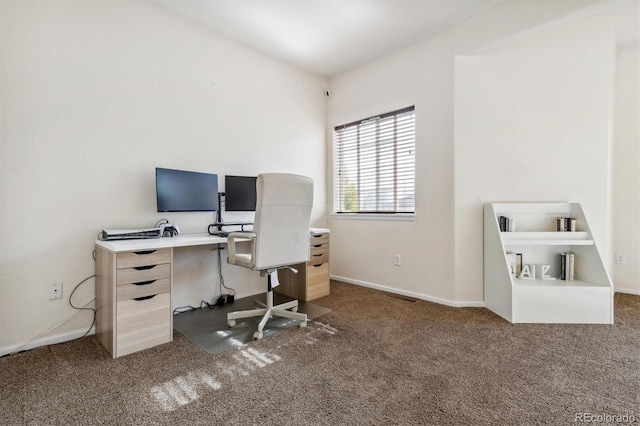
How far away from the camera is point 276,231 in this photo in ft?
7.61

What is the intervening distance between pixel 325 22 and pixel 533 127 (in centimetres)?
221

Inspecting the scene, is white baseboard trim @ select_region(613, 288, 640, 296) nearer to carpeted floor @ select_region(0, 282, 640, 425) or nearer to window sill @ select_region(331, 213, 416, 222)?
carpeted floor @ select_region(0, 282, 640, 425)

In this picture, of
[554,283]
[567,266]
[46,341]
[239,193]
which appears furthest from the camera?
[239,193]

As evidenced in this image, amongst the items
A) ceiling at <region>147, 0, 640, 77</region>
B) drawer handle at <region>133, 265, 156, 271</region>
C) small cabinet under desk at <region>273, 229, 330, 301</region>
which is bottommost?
small cabinet under desk at <region>273, 229, 330, 301</region>

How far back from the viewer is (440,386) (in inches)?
63.4

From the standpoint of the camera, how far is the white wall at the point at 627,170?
3338 mm

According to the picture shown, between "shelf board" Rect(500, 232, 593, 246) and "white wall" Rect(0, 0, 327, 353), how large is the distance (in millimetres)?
2645

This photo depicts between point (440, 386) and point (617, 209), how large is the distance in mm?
3462

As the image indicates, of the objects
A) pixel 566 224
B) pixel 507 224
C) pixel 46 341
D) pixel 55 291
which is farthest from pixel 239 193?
pixel 566 224

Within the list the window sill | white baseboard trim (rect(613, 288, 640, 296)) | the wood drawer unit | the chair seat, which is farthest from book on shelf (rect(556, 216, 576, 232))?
the wood drawer unit

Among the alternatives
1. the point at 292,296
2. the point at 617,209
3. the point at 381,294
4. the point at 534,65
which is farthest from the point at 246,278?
the point at 617,209

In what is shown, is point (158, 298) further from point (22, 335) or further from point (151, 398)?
point (22, 335)

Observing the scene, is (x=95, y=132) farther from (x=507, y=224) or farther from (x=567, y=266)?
(x=567, y=266)

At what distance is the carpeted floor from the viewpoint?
1.40 m
